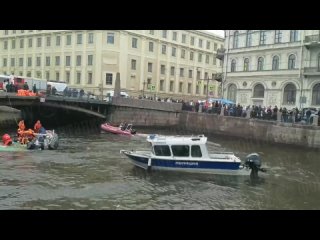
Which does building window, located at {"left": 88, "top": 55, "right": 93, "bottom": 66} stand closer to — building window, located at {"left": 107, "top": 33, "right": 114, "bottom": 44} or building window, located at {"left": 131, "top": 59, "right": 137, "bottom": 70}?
building window, located at {"left": 107, "top": 33, "right": 114, "bottom": 44}

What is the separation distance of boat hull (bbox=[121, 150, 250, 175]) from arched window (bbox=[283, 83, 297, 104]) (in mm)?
29121

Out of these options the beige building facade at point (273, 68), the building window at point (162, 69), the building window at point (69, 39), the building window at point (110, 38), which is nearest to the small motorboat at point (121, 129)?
the beige building facade at point (273, 68)

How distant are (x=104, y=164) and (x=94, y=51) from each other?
47715mm

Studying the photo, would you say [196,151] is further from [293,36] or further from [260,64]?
[260,64]

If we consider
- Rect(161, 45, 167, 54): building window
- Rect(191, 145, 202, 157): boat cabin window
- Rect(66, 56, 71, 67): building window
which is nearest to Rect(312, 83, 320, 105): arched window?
Rect(191, 145, 202, 157): boat cabin window

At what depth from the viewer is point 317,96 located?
159 feet

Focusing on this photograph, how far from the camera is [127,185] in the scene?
21.3 metres

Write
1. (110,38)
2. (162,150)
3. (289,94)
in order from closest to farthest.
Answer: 1. (162,150)
2. (289,94)
3. (110,38)

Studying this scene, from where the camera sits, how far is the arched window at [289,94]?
1984 inches

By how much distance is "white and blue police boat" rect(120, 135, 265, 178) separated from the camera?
24125 millimetres

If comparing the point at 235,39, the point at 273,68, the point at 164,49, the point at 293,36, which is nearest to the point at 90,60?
the point at 164,49

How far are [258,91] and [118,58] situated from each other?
2759 centimetres
